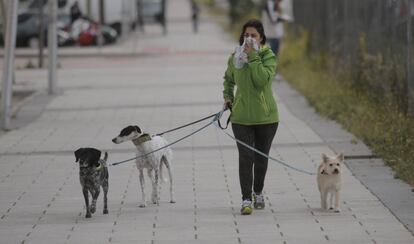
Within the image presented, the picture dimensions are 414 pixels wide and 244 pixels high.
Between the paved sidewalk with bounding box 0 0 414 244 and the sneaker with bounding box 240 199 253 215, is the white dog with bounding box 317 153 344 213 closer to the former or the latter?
the paved sidewalk with bounding box 0 0 414 244

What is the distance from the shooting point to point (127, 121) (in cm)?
1864

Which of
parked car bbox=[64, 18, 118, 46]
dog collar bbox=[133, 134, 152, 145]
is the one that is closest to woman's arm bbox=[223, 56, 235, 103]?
dog collar bbox=[133, 134, 152, 145]

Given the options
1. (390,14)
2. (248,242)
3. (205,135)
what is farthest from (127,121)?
(248,242)

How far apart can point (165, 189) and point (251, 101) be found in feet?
6.66

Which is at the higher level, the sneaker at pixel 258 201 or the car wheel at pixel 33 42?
the sneaker at pixel 258 201

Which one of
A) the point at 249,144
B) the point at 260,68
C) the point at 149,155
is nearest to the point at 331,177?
the point at 249,144

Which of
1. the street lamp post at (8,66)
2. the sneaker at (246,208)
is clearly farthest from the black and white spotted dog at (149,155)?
the street lamp post at (8,66)

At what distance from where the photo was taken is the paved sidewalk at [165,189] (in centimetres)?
952

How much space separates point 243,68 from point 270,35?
51.4 ft

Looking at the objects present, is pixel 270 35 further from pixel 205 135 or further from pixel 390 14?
pixel 205 135

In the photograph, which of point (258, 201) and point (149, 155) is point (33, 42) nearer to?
point (149, 155)

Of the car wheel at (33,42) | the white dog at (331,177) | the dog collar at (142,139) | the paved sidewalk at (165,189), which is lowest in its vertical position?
the car wheel at (33,42)

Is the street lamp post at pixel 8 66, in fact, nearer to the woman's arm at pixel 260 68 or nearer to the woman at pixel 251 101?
the woman at pixel 251 101

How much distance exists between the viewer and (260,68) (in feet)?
33.2
